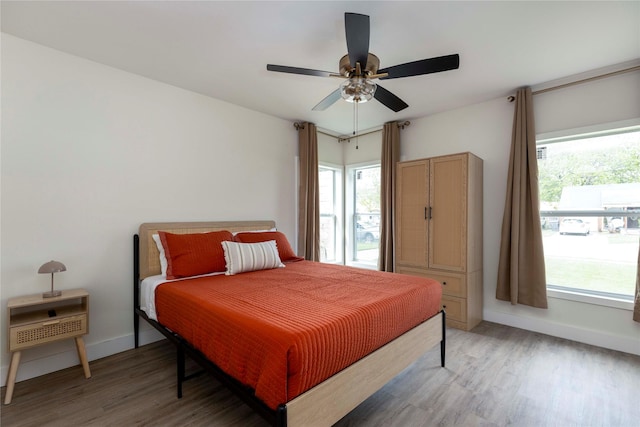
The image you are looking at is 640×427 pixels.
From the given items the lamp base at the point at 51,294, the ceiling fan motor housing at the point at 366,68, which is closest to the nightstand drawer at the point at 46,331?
the lamp base at the point at 51,294

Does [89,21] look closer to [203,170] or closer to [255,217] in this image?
[203,170]

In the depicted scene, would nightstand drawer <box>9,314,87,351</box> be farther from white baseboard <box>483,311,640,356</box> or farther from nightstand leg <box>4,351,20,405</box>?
white baseboard <box>483,311,640,356</box>

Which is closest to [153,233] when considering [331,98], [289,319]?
[289,319]

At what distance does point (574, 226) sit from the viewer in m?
3.06

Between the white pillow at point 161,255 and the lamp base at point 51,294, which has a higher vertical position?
the white pillow at point 161,255

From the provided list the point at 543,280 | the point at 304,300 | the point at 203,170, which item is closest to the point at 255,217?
the point at 203,170

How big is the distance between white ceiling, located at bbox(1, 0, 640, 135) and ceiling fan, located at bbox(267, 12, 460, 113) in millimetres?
297

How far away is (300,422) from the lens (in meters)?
1.29

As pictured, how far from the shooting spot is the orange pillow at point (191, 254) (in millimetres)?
2570

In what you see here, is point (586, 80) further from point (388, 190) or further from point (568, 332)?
point (568, 332)

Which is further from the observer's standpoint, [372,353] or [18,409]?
[18,409]

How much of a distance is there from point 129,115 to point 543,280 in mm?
4479

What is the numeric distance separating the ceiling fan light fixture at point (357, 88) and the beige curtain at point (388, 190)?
6.75ft

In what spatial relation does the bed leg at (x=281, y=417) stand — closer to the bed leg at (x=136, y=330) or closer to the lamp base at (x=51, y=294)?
the lamp base at (x=51, y=294)
